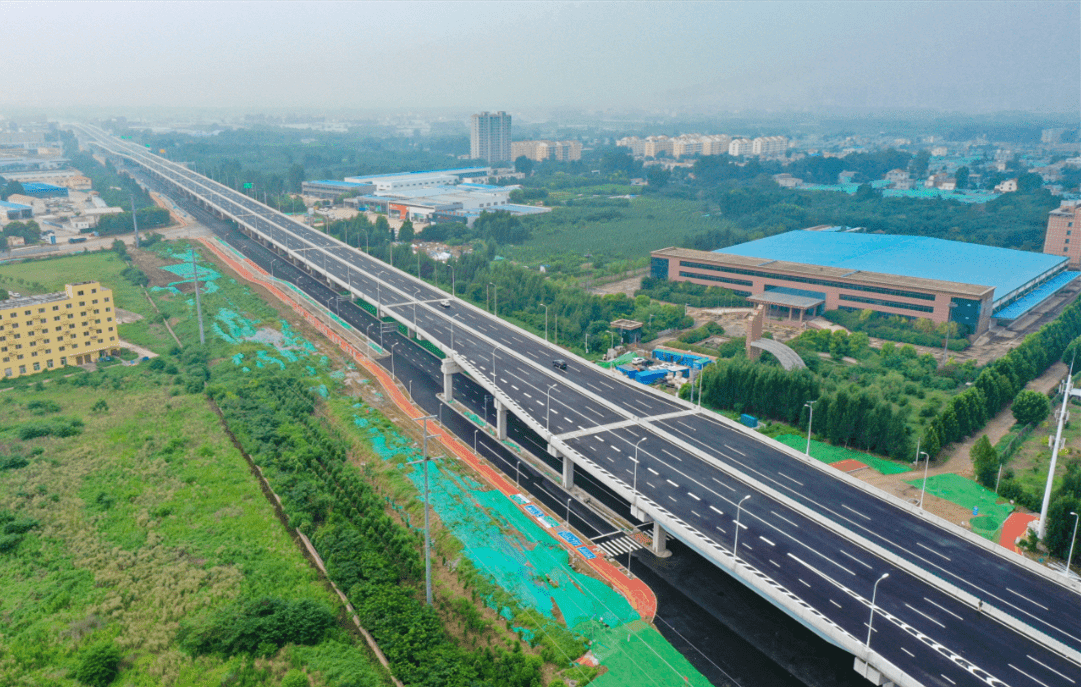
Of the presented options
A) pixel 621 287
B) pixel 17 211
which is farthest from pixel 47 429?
pixel 17 211

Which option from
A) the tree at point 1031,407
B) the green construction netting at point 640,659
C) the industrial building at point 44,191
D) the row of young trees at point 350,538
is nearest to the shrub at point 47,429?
the row of young trees at point 350,538

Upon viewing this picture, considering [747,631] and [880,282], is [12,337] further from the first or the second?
[880,282]

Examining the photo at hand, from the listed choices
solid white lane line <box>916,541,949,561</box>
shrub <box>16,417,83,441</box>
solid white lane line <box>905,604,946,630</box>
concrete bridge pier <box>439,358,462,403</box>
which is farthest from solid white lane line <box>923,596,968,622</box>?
shrub <box>16,417,83,441</box>

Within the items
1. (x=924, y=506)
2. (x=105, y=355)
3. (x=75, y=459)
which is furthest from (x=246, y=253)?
(x=924, y=506)

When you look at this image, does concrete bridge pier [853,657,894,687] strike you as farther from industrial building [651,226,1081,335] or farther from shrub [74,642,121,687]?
industrial building [651,226,1081,335]

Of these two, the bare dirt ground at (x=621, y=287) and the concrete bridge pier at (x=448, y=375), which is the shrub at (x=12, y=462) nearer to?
the concrete bridge pier at (x=448, y=375)
